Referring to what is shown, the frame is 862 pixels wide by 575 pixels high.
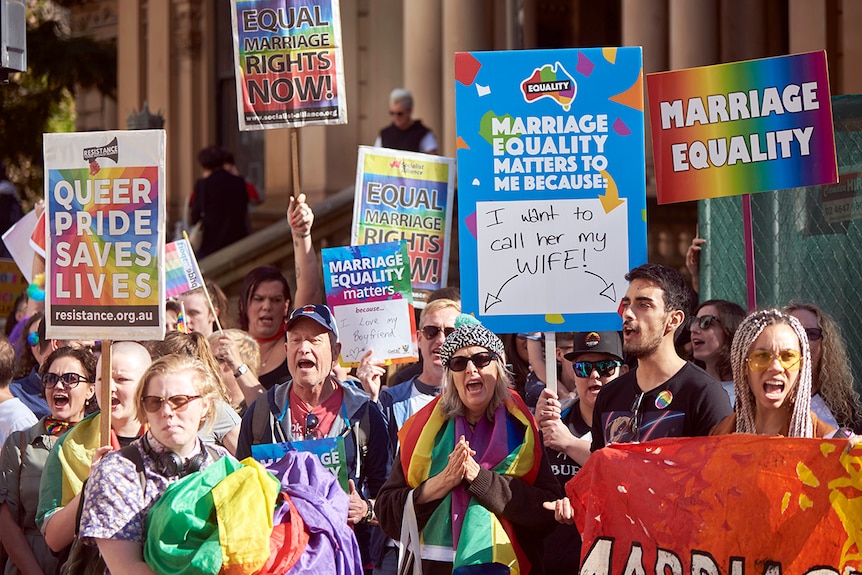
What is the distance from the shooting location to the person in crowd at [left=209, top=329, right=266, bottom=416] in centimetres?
730

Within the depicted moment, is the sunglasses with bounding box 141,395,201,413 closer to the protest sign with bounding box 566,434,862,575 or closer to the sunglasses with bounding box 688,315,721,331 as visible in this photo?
the protest sign with bounding box 566,434,862,575

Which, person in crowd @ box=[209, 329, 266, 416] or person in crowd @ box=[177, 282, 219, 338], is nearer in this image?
person in crowd @ box=[209, 329, 266, 416]

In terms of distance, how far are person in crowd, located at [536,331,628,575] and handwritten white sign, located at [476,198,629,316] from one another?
199mm

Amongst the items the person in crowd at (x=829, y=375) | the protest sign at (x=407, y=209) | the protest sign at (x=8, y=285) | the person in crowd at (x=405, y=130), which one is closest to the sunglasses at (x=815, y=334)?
the person in crowd at (x=829, y=375)

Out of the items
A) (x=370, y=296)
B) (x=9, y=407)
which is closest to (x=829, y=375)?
(x=370, y=296)

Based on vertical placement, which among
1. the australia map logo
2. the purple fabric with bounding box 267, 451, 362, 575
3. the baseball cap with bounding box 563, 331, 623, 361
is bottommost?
the purple fabric with bounding box 267, 451, 362, 575

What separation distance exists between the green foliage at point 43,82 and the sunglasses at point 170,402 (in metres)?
18.0

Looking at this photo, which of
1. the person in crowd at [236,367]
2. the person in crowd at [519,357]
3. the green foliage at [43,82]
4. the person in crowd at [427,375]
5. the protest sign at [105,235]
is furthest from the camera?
the green foliage at [43,82]

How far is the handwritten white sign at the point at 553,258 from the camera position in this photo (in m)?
6.40

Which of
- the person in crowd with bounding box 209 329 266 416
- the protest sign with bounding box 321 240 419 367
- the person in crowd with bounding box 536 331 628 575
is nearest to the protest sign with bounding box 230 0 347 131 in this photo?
the protest sign with bounding box 321 240 419 367

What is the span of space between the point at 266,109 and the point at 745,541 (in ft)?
12.4

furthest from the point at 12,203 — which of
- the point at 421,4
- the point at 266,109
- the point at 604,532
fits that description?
the point at 604,532

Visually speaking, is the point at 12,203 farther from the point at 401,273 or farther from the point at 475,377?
the point at 475,377

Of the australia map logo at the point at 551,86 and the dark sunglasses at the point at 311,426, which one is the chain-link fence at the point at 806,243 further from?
the dark sunglasses at the point at 311,426
